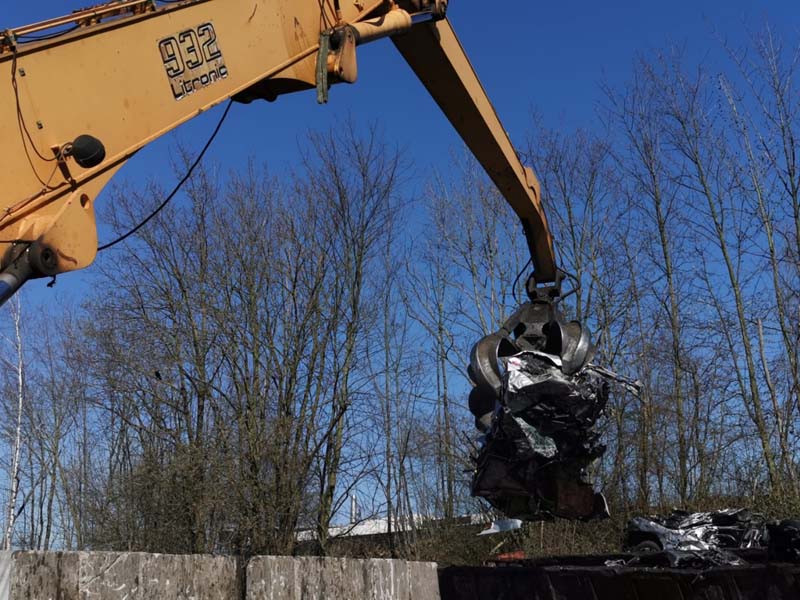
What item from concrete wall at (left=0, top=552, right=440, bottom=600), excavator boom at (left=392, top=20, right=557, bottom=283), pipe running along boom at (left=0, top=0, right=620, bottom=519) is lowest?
concrete wall at (left=0, top=552, right=440, bottom=600)

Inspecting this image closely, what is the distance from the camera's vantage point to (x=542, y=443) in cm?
564

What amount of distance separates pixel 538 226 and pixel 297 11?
356cm

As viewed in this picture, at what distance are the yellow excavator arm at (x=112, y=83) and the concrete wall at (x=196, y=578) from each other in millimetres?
1055

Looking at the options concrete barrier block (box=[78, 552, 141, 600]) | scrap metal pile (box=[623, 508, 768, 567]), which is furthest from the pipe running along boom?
scrap metal pile (box=[623, 508, 768, 567])

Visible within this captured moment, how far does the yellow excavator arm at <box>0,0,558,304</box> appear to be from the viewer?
9.08ft

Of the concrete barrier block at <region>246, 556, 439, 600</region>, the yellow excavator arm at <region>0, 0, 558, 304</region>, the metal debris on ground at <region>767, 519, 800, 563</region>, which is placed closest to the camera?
the concrete barrier block at <region>246, 556, 439, 600</region>

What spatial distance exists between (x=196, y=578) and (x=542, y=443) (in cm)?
377

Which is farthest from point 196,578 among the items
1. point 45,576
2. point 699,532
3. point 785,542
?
point 699,532

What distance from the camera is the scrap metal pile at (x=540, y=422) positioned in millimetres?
5621

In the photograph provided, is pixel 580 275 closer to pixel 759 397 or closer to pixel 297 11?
pixel 759 397

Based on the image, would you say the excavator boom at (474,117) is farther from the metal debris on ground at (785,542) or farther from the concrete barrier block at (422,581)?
the concrete barrier block at (422,581)

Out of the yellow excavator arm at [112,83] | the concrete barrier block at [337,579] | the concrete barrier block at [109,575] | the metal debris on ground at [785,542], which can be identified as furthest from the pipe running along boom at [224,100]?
the metal debris on ground at [785,542]

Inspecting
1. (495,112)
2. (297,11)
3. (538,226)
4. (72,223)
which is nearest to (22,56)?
(72,223)

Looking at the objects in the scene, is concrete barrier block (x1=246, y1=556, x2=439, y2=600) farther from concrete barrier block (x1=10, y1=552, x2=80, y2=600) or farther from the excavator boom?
the excavator boom
